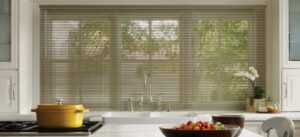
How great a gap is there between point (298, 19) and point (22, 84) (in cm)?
250

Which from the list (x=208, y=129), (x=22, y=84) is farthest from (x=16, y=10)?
(x=208, y=129)

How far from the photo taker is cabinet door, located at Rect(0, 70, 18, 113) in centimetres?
472

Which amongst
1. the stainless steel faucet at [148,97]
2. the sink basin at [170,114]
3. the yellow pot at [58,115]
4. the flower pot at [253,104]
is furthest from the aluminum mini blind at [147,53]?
the yellow pot at [58,115]

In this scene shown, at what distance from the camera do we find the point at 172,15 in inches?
204

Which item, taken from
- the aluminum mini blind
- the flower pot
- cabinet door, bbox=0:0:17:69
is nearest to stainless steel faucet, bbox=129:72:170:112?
the aluminum mini blind

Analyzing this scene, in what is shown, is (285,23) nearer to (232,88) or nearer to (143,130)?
(232,88)

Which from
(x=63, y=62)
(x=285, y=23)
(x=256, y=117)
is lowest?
(x=256, y=117)

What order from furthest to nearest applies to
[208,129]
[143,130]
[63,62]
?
[63,62]
[143,130]
[208,129]

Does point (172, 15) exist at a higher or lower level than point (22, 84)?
higher

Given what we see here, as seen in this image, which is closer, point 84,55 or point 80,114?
point 80,114

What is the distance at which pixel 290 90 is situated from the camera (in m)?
4.83

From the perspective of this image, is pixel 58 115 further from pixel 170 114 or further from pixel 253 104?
pixel 253 104

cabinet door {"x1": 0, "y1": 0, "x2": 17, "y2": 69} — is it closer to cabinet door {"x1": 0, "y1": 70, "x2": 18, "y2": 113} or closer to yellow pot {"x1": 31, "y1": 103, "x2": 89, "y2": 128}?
cabinet door {"x1": 0, "y1": 70, "x2": 18, "y2": 113}

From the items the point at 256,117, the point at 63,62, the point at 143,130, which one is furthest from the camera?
the point at 63,62
